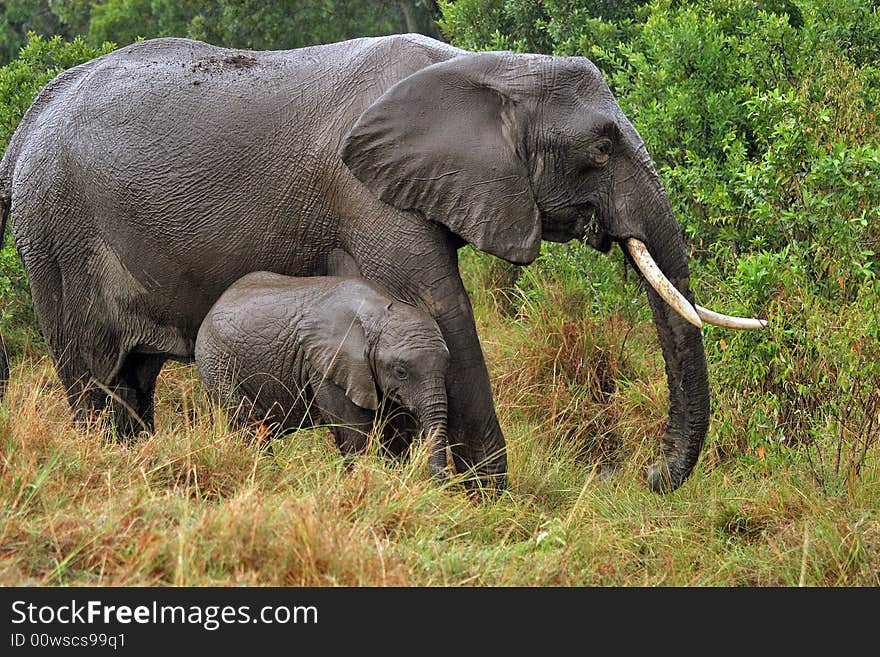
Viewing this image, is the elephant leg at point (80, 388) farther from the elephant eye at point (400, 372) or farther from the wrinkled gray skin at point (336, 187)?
the elephant eye at point (400, 372)

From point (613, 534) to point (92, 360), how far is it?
2.80m

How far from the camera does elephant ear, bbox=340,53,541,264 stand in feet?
19.6

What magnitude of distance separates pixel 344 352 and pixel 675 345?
5.00ft

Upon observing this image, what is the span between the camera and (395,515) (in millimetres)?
5379

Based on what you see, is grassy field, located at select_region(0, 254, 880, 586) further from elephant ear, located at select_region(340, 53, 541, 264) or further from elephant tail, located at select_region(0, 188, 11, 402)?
elephant ear, located at select_region(340, 53, 541, 264)

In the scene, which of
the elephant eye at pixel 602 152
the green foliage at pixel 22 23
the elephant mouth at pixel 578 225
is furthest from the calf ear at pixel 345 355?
the green foliage at pixel 22 23

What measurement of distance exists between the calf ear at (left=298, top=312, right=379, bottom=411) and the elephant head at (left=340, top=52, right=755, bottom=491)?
0.59 meters

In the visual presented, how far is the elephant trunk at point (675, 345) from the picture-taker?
6.16 metres

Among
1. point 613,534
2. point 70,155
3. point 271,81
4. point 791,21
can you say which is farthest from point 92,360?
point 791,21

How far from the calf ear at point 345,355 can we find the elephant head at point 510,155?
1.93 feet

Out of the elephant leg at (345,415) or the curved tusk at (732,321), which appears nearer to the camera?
the curved tusk at (732,321)

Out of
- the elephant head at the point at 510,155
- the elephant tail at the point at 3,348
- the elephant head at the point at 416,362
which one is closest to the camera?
the elephant head at the point at 416,362

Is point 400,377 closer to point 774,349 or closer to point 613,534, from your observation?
point 613,534

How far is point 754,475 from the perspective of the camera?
6922 millimetres
